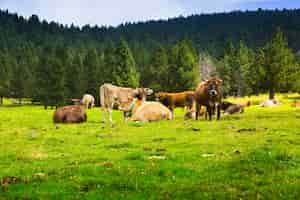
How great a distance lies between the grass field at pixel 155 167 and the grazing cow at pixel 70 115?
31.5 ft

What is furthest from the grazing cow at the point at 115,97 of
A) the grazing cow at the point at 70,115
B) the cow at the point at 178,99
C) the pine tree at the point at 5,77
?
the pine tree at the point at 5,77

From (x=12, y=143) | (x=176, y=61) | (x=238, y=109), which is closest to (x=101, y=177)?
(x=12, y=143)

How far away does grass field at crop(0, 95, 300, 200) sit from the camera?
368 inches

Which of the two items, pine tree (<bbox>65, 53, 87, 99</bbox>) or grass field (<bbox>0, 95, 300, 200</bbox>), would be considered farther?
pine tree (<bbox>65, 53, 87, 99</bbox>)

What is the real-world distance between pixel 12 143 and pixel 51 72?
65.8 meters

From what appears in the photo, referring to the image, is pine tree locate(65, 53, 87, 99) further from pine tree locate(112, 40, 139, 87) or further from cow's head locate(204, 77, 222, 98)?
cow's head locate(204, 77, 222, 98)

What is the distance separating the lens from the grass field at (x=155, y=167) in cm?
936

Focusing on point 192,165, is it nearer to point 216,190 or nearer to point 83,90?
point 216,190

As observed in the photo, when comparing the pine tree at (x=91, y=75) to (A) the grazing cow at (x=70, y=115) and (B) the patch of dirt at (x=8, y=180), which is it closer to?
(A) the grazing cow at (x=70, y=115)

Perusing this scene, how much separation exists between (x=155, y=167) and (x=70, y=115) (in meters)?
17.9

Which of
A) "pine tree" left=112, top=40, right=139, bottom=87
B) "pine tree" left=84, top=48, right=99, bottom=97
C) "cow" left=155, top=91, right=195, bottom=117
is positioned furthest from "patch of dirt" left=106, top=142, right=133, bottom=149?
"pine tree" left=84, top=48, right=99, bottom=97

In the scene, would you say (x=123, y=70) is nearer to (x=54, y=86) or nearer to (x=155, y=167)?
(x=54, y=86)

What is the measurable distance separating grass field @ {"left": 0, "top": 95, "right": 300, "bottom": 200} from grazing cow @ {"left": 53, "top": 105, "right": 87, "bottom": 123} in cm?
960

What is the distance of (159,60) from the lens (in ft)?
322
